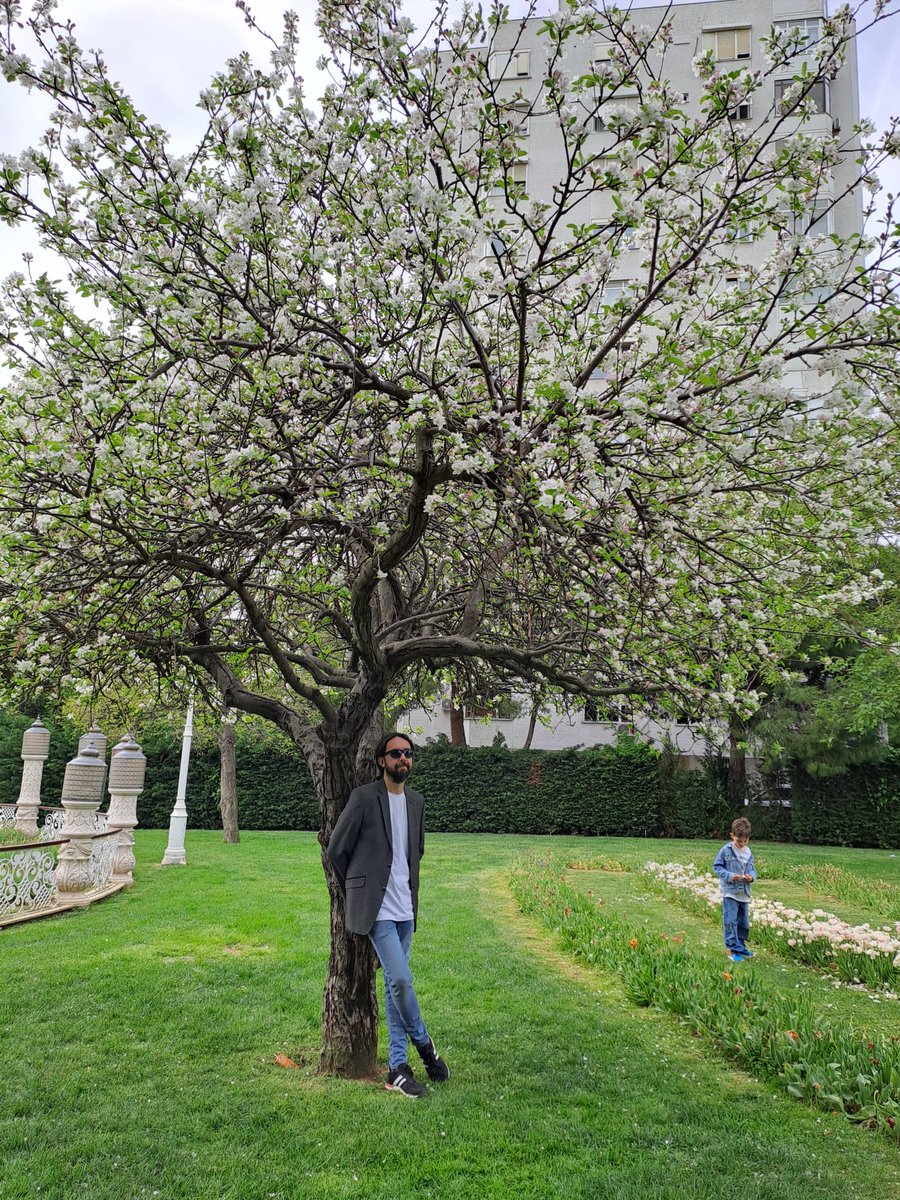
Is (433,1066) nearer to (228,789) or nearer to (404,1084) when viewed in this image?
(404,1084)

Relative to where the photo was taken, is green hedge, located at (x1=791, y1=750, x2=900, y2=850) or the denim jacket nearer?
the denim jacket

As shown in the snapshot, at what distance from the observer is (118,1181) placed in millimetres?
3639

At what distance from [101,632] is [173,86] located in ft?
9.70

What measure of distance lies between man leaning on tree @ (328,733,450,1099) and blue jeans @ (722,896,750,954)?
4.20 meters

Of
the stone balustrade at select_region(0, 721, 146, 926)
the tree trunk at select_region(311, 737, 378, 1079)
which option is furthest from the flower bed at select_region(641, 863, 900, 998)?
the stone balustrade at select_region(0, 721, 146, 926)

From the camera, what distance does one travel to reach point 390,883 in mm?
4523

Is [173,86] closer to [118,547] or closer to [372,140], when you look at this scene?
[372,140]

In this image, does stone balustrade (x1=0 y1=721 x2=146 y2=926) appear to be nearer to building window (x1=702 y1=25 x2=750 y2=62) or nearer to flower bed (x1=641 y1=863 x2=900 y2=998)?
flower bed (x1=641 y1=863 x2=900 y2=998)

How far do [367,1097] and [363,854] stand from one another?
1272mm

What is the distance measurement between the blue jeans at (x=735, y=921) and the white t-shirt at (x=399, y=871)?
458 centimetres

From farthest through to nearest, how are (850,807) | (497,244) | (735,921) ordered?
(850,807), (735,921), (497,244)

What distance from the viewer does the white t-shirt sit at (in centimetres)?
448

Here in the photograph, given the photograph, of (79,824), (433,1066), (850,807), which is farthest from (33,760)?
(850,807)

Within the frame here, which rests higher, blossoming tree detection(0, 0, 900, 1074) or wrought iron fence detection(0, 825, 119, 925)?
blossoming tree detection(0, 0, 900, 1074)
